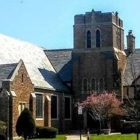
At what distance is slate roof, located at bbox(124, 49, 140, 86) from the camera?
58875 millimetres

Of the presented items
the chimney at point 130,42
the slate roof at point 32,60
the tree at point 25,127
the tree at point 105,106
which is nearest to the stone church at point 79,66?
the slate roof at point 32,60

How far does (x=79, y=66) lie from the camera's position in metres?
59.9

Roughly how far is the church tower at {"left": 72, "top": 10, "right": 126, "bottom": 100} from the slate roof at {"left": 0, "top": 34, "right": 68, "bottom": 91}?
278 centimetres

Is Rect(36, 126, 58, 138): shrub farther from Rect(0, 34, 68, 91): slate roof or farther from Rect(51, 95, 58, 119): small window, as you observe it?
Rect(51, 95, 58, 119): small window

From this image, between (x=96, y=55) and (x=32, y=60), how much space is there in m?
8.00

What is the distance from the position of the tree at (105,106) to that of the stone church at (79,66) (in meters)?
2.51

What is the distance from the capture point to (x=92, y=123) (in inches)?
2322

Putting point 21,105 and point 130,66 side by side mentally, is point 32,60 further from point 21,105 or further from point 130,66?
point 130,66

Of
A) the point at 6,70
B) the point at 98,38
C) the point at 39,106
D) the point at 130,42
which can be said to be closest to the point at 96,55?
the point at 98,38

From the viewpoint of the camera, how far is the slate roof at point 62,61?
60.6 m

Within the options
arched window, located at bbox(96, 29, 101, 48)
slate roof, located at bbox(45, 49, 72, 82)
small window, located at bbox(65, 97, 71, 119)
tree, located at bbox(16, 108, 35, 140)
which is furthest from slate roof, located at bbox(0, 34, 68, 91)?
tree, located at bbox(16, 108, 35, 140)

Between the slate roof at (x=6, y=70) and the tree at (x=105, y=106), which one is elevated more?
the slate roof at (x=6, y=70)

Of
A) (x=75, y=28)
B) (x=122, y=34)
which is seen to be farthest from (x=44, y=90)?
(x=122, y=34)

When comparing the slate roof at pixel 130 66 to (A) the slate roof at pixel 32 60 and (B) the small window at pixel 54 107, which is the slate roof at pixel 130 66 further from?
(B) the small window at pixel 54 107
